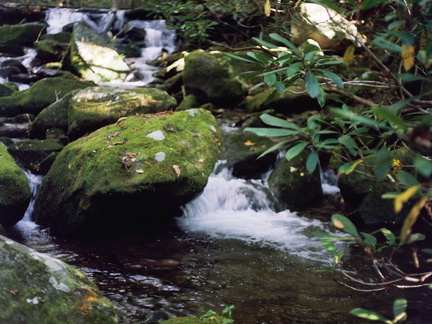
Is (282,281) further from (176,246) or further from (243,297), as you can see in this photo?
(176,246)

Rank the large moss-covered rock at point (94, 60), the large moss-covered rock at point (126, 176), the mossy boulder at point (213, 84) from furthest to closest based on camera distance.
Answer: the large moss-covered rock at point (94, 60)
the mossy boulder at point (213, 84)
the large moss-covered rock at point (126, 176)

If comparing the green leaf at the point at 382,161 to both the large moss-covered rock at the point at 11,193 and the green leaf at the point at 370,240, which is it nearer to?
the green leaf at the point at 370,240

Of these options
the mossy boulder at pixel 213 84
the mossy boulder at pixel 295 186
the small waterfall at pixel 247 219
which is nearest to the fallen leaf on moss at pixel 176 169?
the small waterfall at pixel 247 219

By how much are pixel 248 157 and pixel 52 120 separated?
3.59 meters

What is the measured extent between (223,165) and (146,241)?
2.52 metres

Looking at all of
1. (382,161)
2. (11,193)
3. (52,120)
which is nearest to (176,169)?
(11,193)

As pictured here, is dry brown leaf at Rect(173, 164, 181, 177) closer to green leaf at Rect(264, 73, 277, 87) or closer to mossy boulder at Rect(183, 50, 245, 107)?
green leaf at Rect(264, 73, 277, 87)

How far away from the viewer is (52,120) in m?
7.77

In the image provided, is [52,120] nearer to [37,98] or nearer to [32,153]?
[32,153]

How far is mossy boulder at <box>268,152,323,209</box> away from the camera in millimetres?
6773

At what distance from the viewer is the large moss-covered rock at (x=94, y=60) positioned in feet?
36.7

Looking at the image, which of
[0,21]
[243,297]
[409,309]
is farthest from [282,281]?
[0,21]

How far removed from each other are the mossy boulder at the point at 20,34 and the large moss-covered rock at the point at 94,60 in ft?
9.61

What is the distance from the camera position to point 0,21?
640 inches
